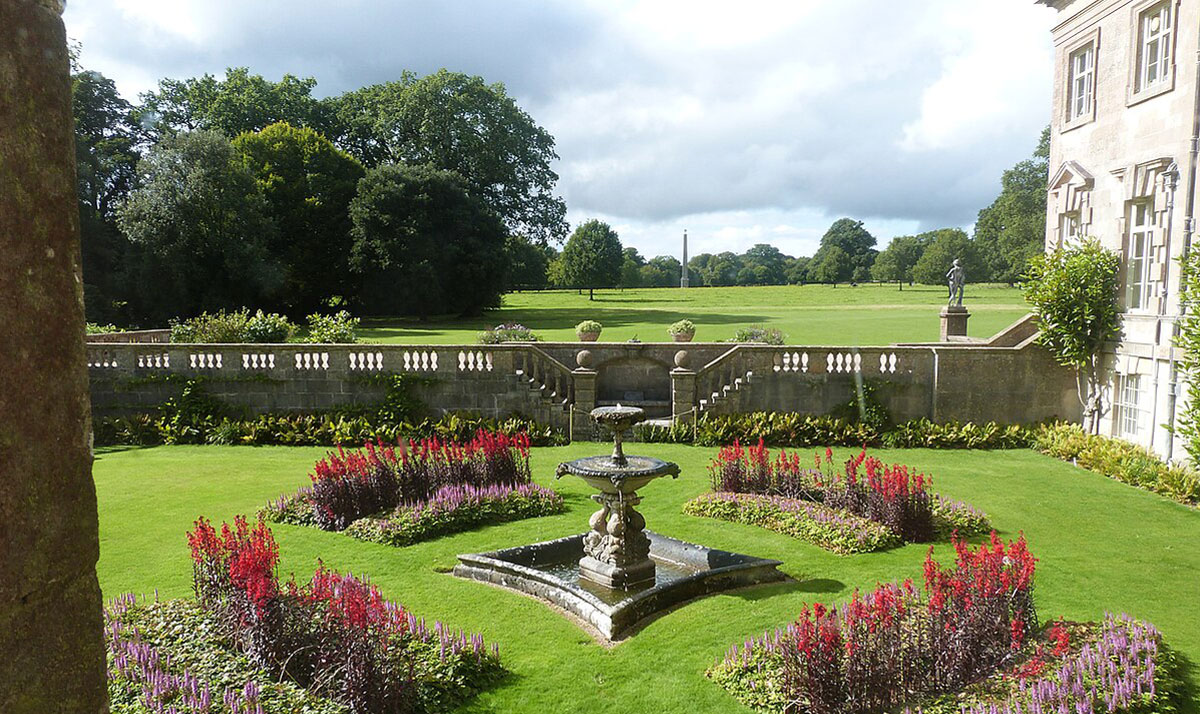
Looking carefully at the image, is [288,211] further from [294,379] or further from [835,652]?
[835,652]

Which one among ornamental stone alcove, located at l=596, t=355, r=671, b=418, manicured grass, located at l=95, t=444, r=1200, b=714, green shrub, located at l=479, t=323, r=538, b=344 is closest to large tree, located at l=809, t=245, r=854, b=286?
green shrub, located at l=479, t=323, r=538, b=344

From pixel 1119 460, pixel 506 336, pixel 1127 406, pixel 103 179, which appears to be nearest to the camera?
pixel 1119 460

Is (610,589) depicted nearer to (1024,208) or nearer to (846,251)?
(1024,208)

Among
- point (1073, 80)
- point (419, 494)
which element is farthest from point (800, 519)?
point (1073, 80)

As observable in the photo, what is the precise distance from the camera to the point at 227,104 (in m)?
48.7

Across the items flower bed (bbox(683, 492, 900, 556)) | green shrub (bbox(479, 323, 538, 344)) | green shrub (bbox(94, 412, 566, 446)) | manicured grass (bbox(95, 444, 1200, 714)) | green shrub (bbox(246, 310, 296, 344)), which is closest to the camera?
manicured grass (bbox(95, 444, 1200, 714))

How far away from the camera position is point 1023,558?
21.5 feet

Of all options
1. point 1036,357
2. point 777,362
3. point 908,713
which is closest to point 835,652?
point 908,713

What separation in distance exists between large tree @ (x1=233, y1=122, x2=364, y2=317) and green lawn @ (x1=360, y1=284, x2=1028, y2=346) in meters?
4.52

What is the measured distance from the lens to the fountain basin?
7.62 meters

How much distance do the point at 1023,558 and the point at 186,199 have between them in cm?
4076

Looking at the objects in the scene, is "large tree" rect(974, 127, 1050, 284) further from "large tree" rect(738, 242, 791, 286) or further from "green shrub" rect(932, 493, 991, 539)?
"large tree" rect(738, 242, 791, 286)

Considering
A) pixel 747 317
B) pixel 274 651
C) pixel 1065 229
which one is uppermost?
pixel 1065 229

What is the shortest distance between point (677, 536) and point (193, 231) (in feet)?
120
